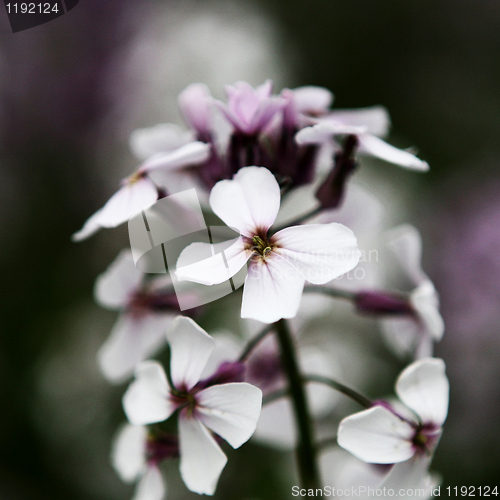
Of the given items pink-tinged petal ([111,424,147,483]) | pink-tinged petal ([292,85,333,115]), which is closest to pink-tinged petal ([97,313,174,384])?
pink-tinged petal ([111,424,147,483])

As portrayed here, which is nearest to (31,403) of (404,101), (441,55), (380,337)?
(380,337)

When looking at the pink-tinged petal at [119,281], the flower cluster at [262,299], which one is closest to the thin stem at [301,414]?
the flower cluster at [262,299]

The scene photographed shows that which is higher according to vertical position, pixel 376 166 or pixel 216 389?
pixel 216 389

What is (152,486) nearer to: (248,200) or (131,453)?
(131,453)

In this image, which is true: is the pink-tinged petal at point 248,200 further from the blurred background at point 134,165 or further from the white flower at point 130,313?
the blurred background at point 134,165

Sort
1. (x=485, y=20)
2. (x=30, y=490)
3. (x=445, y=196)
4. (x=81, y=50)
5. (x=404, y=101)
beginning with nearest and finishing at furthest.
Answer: (x=30, y=490) → (x=445, y=196) → (x=81, y=50) → (x=404, y=101) → (x=485, y=20)

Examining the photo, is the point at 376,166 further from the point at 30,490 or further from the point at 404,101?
the point at 30,490
